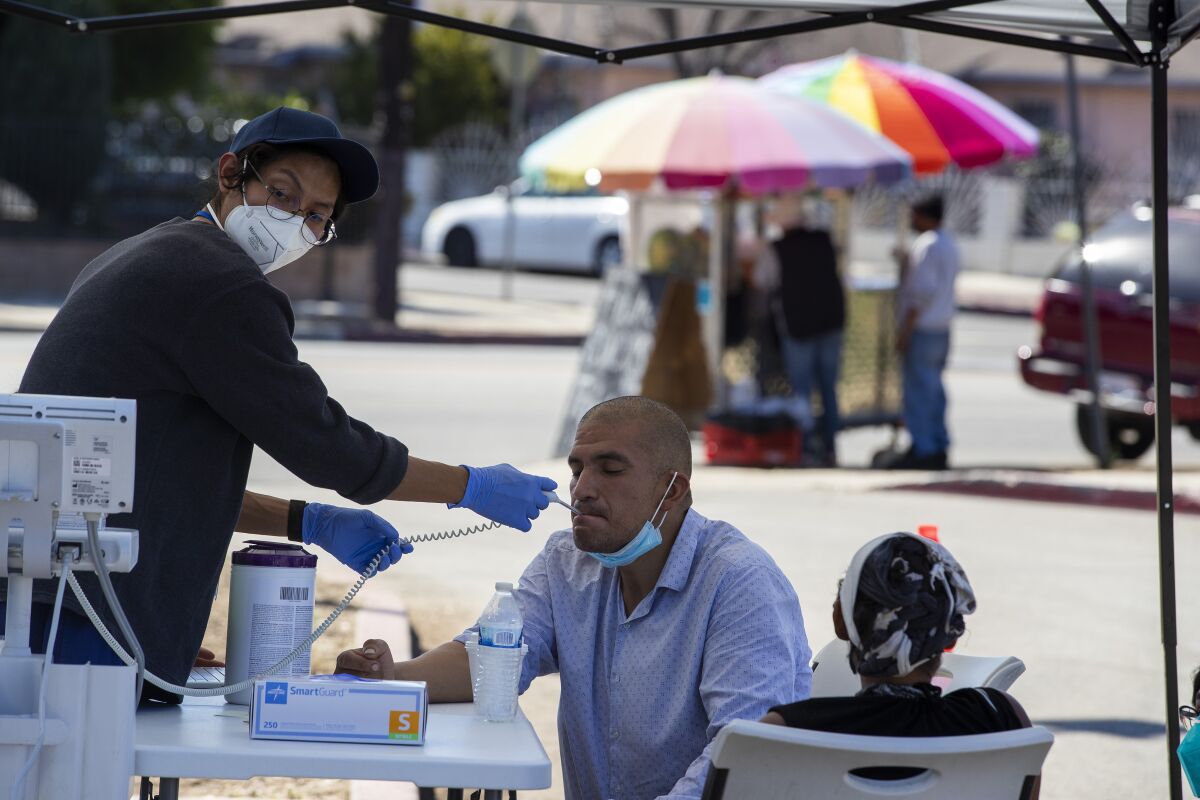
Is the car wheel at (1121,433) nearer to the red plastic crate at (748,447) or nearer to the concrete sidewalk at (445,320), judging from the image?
the red plastic crate at (748,447)

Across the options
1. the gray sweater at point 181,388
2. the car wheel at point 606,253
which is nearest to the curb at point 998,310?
the car wheel at point 606,253

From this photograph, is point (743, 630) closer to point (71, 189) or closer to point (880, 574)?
point (880, 574)

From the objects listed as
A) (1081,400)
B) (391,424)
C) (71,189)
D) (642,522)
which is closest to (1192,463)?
(1081,400)

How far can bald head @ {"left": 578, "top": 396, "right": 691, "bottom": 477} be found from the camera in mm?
3602

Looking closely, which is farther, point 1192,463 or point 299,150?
point 1192,463

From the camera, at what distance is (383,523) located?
3641 millimetres

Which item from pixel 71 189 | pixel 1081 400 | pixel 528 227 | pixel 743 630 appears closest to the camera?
pixel 743 630

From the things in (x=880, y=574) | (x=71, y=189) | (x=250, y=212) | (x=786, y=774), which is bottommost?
(x=786, y=774)

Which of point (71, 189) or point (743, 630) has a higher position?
point (71, 189)

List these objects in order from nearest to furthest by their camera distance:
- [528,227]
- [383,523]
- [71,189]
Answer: [383,523] < [71,189] < [528,227]

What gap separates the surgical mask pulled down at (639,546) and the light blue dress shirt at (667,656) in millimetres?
48

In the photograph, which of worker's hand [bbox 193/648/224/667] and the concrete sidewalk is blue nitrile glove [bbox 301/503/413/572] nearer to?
worker's hand [bbox 193/648/224/667]

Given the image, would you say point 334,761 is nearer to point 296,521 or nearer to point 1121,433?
point 296,521

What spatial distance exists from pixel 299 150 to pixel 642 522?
1.01 metres
